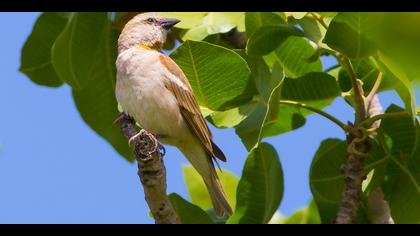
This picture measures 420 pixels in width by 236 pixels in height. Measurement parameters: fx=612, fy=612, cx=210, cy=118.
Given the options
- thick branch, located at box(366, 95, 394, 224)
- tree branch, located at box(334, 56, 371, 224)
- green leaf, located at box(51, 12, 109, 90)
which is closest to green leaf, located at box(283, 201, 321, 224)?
thick branch, located at box(366, 95, 394, 224)

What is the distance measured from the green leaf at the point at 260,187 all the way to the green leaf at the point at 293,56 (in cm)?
108

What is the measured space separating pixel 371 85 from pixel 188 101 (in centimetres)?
116

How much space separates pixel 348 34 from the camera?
126 inches

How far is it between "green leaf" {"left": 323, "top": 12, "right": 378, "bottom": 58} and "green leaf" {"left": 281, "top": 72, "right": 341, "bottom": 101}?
0.51m

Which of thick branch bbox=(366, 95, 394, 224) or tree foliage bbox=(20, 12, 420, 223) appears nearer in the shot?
tree foliage bbox=(20, 12, 420, 223)

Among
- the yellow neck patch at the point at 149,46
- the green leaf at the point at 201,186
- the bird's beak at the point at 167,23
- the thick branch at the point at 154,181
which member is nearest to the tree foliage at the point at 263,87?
the bird's beak at the point at 167,23

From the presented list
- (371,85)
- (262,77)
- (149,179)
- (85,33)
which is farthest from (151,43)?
(149,179)

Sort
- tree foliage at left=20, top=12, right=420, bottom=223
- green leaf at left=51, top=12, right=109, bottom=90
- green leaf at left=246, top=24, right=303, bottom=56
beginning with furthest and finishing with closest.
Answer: green leaf at left=51, top=12, right=109, bottom=90 → green leaf at left=246, top=24, right=303, bottom=56 → tree foliage at left=20, top=12, right=420, bottom=223

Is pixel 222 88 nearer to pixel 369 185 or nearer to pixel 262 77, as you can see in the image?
pixel 262 77

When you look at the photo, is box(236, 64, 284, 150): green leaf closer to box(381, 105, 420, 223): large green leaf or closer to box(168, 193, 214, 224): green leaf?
box(168, 193, 214, 224): green leaf

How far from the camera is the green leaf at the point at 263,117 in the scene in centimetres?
321

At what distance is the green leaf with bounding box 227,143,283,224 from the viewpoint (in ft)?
10.7

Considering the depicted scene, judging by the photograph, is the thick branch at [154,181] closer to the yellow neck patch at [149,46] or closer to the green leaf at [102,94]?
the yellow neck patch at [149,46]

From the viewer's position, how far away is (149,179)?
105 inches
